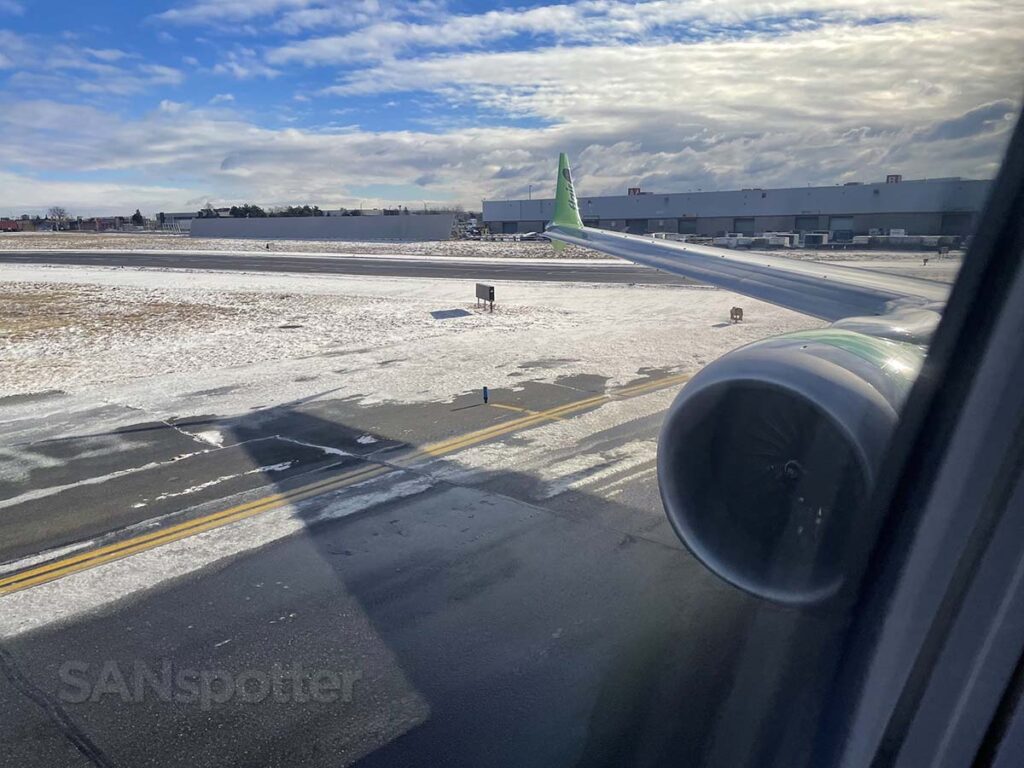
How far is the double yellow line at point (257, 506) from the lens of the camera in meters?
6.48

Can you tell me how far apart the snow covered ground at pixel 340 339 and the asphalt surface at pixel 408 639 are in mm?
4431

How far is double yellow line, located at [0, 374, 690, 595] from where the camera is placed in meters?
6.48

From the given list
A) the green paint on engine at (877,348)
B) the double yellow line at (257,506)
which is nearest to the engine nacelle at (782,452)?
the green paint on engine at (877,348)

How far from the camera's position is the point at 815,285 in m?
8.13

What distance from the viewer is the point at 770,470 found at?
4637mm

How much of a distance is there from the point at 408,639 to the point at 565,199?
43.3ft

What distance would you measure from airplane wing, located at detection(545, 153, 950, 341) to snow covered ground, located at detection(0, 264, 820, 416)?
293cm

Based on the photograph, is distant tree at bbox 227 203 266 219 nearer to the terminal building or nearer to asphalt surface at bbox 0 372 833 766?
the terminal building

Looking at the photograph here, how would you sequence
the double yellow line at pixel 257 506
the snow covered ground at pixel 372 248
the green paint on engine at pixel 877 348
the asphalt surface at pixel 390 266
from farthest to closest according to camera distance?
1. the snow covered ground at pixel 372 248
2. the asphalt surface at pixel 390 266
3. the double yellow line at pixel 257 506
4. the green paint on engine at pixel 877 348

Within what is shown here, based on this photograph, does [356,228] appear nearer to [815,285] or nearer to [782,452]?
[815,285]

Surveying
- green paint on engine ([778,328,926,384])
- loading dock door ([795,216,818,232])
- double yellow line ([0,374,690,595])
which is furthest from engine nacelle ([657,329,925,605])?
loading dock door ([795,216,818,232])

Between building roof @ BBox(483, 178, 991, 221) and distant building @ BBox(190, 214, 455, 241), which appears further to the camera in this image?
distant building @ BBox(190, 214, 455, 241)

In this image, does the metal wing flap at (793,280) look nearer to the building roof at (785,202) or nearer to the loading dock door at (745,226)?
the building roof at (785,202)

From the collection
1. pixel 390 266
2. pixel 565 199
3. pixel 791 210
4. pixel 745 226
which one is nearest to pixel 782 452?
pixel 791 210
